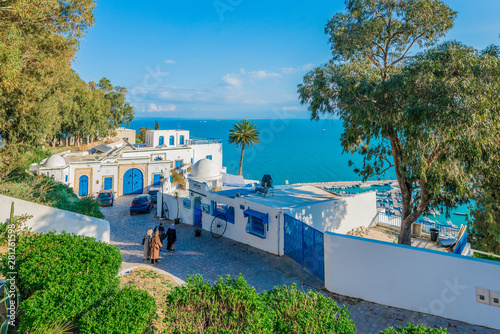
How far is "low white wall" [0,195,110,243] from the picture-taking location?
10406 millimetres

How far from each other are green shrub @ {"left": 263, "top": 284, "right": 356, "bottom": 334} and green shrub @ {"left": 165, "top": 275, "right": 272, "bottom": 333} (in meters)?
0.27

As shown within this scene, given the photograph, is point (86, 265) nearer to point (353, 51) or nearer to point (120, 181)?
point (353, 51)

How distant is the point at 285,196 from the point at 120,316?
12.5 metres

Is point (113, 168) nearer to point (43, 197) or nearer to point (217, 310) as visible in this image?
point (43, 197)

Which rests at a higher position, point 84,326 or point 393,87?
point 393,87

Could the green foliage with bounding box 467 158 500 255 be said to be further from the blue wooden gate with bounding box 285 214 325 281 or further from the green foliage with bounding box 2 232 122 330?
the green foliage with bounding box 2 232 122 330

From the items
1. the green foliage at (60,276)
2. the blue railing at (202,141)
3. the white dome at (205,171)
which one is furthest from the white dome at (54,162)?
the green foliage at (60,276)

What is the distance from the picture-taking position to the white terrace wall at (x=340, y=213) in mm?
14285

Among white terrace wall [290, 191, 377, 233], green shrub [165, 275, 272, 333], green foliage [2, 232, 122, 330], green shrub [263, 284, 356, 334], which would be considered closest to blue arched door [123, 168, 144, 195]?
white terrace wall [290, 191, 377, 233]

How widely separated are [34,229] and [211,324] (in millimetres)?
9182

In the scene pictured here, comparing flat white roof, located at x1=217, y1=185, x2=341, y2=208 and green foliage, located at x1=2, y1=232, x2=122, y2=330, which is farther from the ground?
flat white roof, located at x1=217, y1=185, x2=341, y2=208

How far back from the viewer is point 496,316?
6.93 meters

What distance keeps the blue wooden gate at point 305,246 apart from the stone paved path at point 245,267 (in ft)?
0.95

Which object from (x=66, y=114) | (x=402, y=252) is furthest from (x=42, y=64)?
(x=66, y=114)
